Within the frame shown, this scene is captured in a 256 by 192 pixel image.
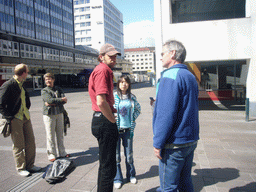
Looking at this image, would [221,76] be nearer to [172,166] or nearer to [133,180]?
[133,180]

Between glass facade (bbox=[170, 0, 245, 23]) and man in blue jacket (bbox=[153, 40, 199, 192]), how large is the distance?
11.1m

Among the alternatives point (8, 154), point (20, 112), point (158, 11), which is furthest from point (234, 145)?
point (158, 11)

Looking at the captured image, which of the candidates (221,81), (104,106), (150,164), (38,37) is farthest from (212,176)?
(38,37)

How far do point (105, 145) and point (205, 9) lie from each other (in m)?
14.1

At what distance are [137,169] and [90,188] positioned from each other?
3.32 feet

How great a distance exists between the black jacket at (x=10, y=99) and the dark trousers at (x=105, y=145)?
1955 millimetres

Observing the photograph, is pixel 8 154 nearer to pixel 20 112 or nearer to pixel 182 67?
pixel 20 112

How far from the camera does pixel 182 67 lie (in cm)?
214

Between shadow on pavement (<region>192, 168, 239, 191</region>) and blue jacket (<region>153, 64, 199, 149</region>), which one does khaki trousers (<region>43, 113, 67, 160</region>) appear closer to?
shadow on pavement (<region>192, 168, 239, 191</region>)

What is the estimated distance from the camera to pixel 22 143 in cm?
396

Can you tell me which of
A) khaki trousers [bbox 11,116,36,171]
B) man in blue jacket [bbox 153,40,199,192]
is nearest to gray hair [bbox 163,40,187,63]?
man in blue jacket [bbox 153,40,199,192]

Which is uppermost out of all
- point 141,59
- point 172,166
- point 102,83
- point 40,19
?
point 141,59

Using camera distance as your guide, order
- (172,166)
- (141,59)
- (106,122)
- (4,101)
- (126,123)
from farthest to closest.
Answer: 1. (141,59)
2. (4,101)
3. (126,123)
4. (106,122)
5. (172,166)

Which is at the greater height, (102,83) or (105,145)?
(102,83)
